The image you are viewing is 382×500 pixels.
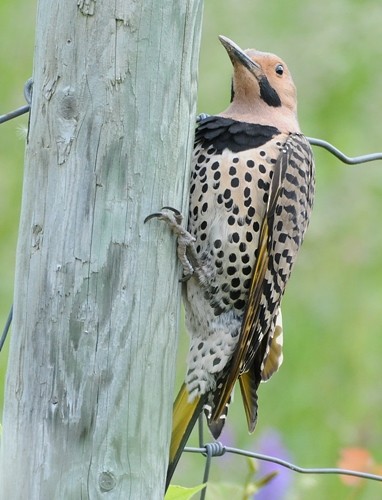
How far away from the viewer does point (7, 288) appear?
532 cm

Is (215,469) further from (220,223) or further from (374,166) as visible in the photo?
(220,223)

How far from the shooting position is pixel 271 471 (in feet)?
13.6

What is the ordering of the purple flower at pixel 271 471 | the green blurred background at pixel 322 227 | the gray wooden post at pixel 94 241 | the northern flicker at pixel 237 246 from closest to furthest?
the gray wooden post at pixel 94 241
the northern flicker at pixel 237 246
the purple flower at pixel 271 471
the green blurred background at pixel 322 227

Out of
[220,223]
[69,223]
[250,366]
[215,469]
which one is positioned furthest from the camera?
[215,469]

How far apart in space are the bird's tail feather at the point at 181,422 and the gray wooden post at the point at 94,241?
27cm

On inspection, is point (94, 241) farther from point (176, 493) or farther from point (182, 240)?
point (176, 493)

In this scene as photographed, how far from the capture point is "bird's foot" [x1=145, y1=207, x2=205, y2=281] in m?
2.55

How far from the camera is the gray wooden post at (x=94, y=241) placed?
2.46m

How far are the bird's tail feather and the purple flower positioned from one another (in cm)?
82

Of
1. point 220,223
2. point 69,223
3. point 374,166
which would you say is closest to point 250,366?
point 220,223

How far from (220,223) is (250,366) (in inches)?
18.6

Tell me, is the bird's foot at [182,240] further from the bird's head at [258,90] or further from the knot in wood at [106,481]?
the bird's head at [258,90]

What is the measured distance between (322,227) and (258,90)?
77.7 inches

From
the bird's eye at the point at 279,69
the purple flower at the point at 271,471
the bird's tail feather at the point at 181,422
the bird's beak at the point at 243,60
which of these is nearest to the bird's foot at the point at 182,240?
the bird's tail feather at the point at 181,422
